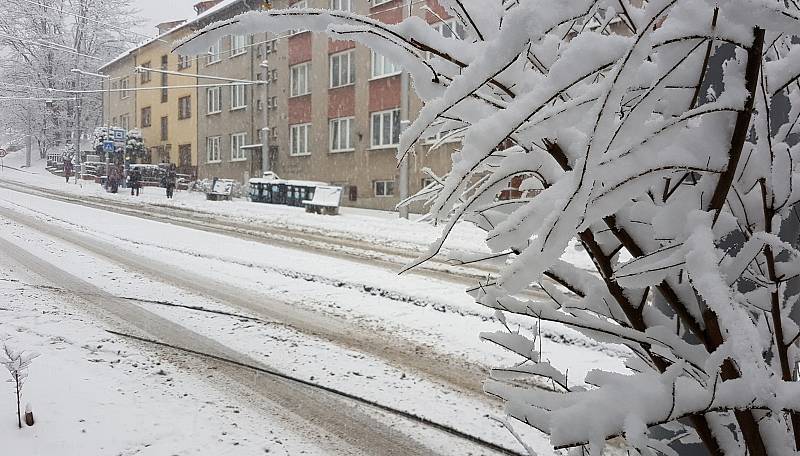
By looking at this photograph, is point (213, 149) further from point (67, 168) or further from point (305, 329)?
point (305, 329)

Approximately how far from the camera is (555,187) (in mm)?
720

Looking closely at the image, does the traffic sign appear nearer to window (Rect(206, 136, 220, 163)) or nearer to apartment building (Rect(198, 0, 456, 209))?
window (Rect(206, 136, 220, 163))

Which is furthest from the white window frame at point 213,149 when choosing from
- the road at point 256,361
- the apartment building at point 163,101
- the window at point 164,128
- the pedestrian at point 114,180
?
the road at point 256,361

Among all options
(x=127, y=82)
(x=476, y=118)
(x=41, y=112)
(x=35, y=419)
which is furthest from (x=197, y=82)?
(x=476, y=118)

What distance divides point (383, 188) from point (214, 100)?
17.6 meters

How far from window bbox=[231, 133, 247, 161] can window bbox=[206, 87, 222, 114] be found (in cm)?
266

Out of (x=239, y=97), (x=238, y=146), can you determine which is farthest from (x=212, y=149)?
(x=239, y=97)

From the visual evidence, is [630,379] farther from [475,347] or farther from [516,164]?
[475,347]

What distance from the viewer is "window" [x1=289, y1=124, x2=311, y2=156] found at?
27844 millimetres

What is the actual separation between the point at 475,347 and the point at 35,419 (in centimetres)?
344

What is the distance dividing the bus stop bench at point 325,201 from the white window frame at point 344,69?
689cm

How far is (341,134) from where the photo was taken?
25.7 m

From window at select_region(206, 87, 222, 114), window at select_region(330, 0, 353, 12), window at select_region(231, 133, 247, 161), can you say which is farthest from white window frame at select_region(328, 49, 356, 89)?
window at select_region(206, 87, 222, 114)

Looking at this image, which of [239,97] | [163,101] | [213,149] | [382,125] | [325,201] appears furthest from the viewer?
[163,101]
